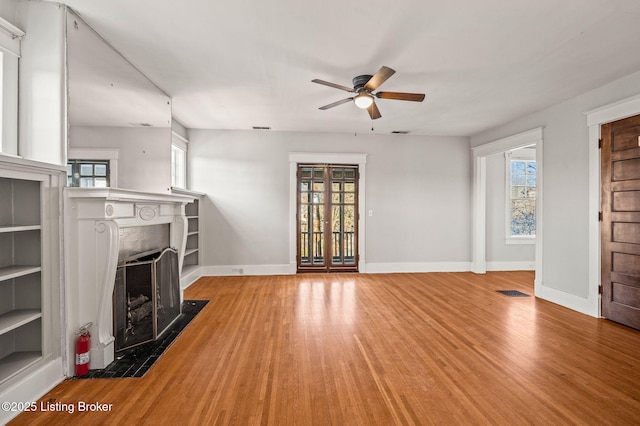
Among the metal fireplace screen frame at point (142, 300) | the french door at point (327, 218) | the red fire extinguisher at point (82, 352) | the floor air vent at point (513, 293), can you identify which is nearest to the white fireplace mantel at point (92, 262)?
the red fire extinguisher at point (82, 352)

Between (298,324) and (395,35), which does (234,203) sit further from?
(395,35)

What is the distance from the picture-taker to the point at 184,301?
4043mm

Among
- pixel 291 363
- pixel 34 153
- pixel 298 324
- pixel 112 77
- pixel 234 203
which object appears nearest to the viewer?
pixel 34 153

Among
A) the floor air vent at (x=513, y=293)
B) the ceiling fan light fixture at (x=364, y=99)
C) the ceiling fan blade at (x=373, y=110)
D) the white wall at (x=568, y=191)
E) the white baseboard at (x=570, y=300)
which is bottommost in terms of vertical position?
the floor air vent at (x=513, y=293)

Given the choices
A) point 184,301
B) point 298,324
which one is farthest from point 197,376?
point 184,301

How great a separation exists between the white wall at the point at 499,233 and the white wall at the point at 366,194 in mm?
430

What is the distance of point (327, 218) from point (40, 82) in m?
4.40

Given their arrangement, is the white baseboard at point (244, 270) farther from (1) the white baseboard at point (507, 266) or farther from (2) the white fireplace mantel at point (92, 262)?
(1) the white baseboard at point (507, 266)

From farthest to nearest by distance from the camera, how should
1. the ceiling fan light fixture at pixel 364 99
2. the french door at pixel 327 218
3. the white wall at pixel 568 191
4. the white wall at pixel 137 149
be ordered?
the french door at pixel 327 218 < the white wall at pixel 568 191 < the ceiling fan light fixture at pixel 364 99 < the white wall at pixel 137 149

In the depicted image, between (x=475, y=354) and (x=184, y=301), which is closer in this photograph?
(x=475, y=354)

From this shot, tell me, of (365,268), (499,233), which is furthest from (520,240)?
(365,268)

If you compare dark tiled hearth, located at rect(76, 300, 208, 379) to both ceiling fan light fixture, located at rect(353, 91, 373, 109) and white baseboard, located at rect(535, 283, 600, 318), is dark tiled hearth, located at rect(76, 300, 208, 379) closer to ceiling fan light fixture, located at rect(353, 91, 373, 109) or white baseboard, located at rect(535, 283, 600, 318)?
ceiling fan light fixture, located at rect(353, 91, 373, 109)

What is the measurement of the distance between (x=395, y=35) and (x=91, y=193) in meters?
2.68

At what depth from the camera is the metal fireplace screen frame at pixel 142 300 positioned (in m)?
2.57
